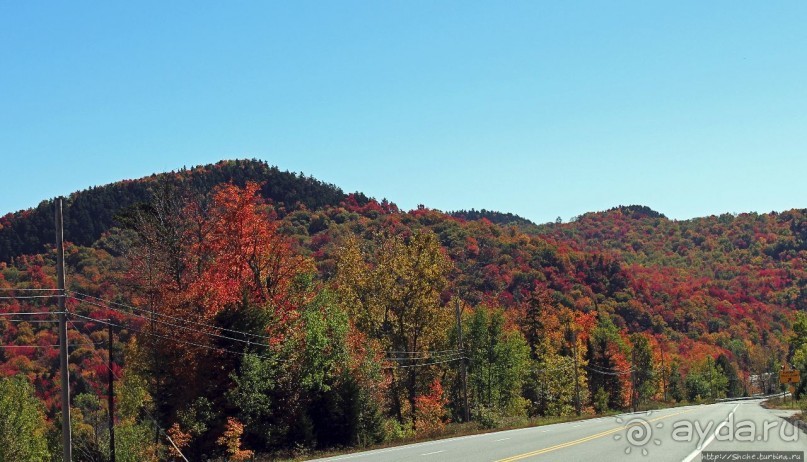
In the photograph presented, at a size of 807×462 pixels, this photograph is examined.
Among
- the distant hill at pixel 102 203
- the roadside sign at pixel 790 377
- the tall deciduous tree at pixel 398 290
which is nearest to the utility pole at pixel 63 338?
the tall deciduous tree at pixel 398 290

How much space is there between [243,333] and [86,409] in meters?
63.9

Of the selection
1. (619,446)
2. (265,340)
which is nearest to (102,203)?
→ (265,340)

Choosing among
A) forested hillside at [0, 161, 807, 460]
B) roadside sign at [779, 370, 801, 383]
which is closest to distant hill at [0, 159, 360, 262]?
forested hillside at [0, 161, 807, 460]

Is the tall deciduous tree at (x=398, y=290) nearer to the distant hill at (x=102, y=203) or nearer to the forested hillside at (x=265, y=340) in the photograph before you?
the forested hillside at (x=265, y=340)

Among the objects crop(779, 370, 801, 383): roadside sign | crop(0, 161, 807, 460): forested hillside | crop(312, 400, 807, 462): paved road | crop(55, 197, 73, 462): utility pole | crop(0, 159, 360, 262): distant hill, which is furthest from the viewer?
crop(0, 159, 360, 262): distant hill

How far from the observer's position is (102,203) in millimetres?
142000

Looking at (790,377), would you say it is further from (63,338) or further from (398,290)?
(63,338)

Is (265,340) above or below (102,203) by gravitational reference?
below

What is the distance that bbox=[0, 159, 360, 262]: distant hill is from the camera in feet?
403

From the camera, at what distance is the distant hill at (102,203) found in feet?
403

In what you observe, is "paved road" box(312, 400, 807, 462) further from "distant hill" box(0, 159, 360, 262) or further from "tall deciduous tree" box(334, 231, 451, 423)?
"distant hill" box(0, 159, 360, 262)

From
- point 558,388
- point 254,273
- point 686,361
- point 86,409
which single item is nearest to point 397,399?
point 254,273

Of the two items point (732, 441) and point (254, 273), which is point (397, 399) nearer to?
point (254, 273)

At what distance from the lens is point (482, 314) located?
79000 mm
